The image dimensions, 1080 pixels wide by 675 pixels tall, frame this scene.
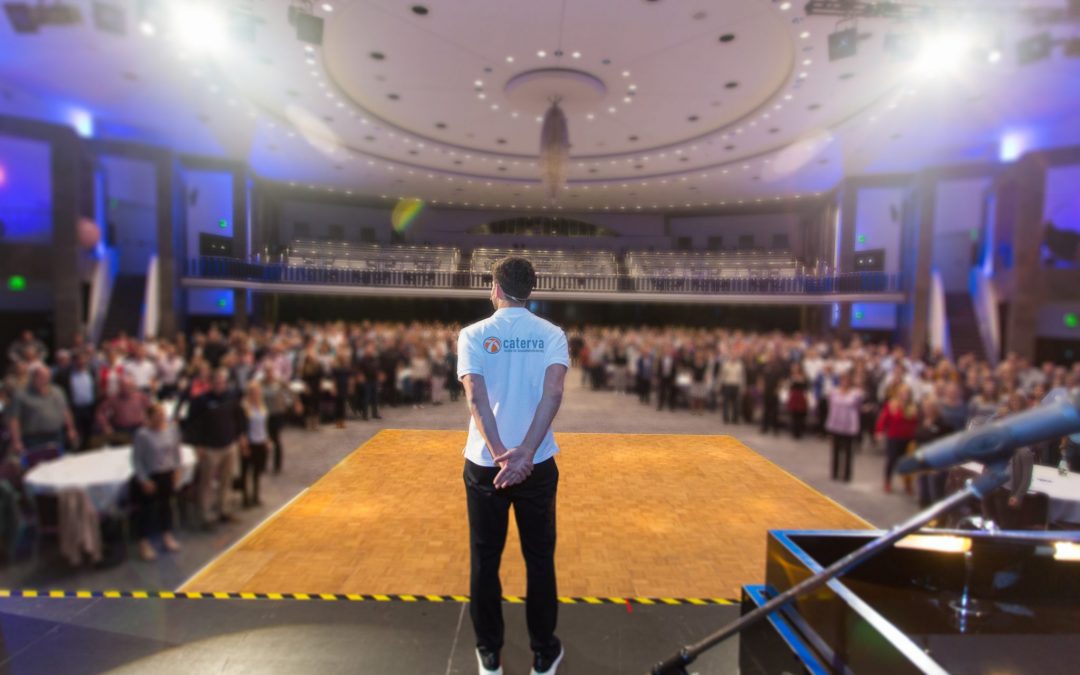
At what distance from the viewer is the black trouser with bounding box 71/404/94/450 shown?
283cm

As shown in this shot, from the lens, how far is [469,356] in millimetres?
2023

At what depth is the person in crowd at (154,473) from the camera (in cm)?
278

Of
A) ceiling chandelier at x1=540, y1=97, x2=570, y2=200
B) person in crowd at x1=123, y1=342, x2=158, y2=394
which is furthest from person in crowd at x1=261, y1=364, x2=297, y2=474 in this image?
ceiling chandelier at x1=540, y1=97, x2=570, y2=200

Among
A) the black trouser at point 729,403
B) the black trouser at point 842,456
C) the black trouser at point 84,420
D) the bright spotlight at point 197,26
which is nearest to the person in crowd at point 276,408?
the black trouser at point 84,420

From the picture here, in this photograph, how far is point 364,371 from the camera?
154 inches

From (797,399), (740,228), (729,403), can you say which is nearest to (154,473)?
(740,228)

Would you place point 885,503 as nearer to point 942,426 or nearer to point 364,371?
point 942,426

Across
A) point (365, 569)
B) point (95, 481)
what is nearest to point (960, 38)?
point (365, 569)

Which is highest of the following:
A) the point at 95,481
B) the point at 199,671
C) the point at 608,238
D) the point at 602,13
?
the point at 602,13

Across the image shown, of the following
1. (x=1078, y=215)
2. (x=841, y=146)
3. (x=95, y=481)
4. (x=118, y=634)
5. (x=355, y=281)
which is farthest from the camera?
(x=1078, y=215)

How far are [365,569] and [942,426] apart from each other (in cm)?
474

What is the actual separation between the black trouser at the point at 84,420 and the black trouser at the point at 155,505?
1.43ft

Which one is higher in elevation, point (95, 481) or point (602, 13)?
point (602, 13)

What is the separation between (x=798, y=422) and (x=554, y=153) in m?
3.67
